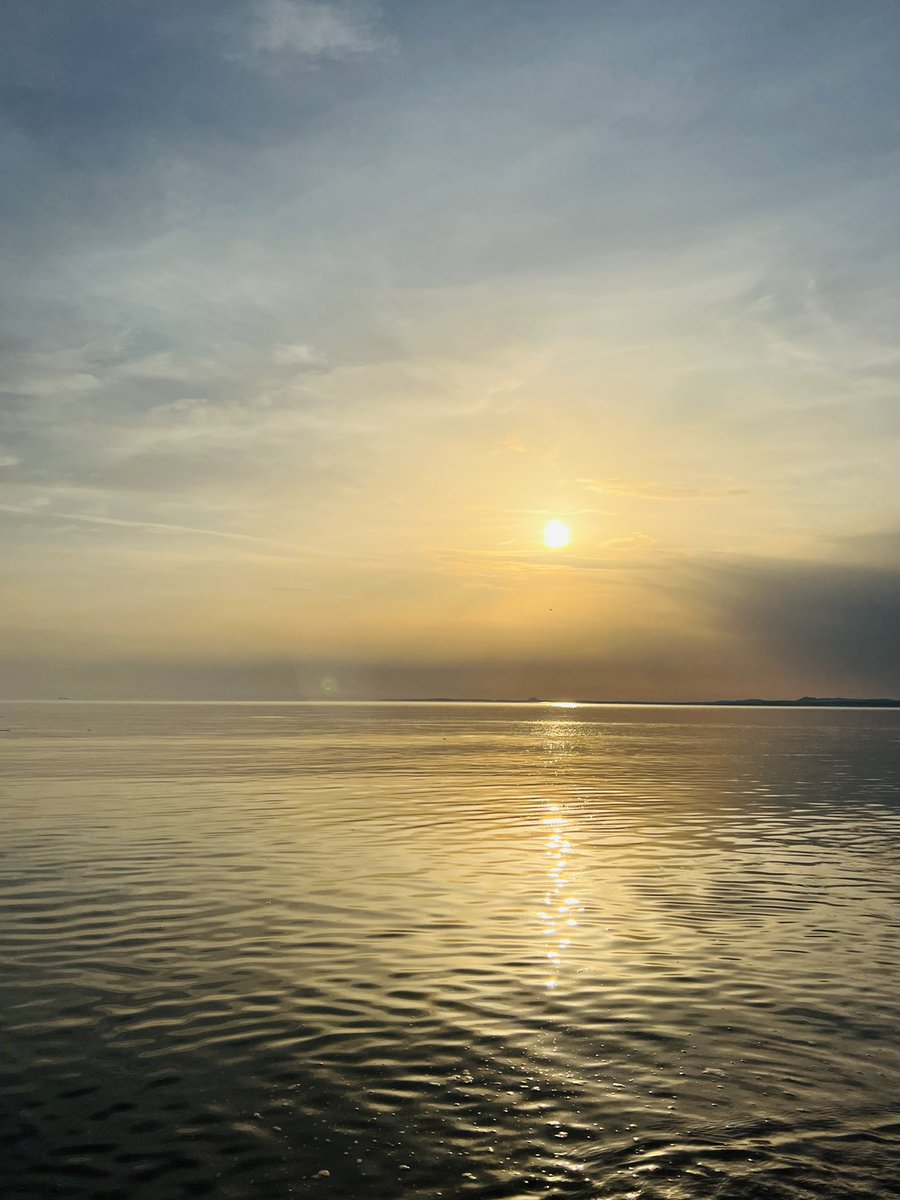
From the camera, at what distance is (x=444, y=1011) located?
59.4ft

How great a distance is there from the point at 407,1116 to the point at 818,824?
37461 millimetres

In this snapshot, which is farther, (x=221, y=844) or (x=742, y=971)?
(x=221, y=844)

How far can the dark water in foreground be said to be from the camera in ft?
39.9

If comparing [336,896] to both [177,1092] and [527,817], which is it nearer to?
[177,1092]

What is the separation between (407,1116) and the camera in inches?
531

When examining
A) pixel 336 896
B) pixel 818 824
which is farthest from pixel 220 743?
pixel 336 896

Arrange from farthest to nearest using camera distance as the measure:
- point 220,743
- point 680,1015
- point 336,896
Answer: point 220,743
point 336,896
point 680,1015

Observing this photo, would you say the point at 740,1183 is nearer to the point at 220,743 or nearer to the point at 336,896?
the point at 336,896

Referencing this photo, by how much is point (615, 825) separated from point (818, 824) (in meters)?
9.53

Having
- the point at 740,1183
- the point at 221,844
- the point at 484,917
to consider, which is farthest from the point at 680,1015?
the point at 221,844

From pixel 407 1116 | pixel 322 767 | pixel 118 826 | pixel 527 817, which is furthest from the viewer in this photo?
pixel 322 767

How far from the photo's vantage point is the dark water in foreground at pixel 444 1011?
12.1 meters

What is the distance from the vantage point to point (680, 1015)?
58.5ft

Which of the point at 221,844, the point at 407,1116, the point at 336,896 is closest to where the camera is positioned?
the point at 407,1116
